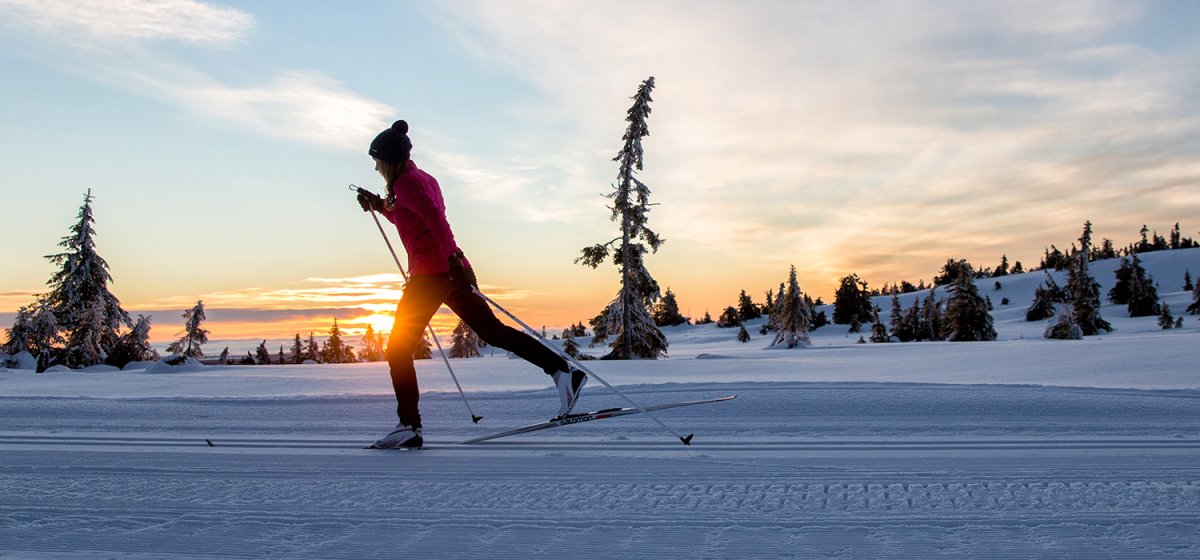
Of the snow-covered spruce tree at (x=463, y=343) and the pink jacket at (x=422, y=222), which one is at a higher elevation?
the pink jacket at (x=422, y=222)

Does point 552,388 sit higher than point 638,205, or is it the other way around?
point 638,205

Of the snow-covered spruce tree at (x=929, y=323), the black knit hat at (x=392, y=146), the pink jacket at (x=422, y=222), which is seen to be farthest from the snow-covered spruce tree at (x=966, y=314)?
the black knit hat at (x=392, y=146)

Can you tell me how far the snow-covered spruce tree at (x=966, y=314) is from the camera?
36.2 metres

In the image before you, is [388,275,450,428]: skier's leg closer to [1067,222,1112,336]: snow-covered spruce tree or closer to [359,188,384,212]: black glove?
[359,188,384,212]: black glove

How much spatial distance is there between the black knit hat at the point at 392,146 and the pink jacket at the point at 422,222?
9 cm

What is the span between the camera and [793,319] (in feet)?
132

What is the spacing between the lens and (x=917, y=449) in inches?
166

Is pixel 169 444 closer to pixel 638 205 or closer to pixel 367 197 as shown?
pixel 367 197

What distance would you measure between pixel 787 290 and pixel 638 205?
70.4 feet

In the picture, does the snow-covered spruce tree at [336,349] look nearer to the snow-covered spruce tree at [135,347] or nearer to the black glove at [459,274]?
the snow-covered spruce tree at [135,347]

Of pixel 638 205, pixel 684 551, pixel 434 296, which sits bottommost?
pixel 684 551

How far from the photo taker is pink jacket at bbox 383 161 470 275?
184 inches

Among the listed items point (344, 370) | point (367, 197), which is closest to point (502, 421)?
point (367, 197)

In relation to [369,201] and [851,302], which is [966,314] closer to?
[851,302]
